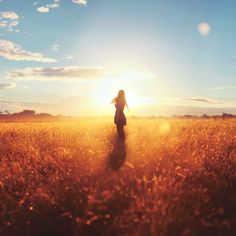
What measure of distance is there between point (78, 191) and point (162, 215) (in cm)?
178

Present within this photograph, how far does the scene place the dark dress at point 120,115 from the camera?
1626 centimetres

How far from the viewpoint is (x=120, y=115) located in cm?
1648

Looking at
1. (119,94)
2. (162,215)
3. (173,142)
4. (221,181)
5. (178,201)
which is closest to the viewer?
(162,215)

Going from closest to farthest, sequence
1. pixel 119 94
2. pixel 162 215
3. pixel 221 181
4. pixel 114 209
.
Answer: pixel 162 215
pixel 114 209
pixel 221 181
pixel 119 94

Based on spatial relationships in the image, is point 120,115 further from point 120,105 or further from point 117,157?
point 117,157

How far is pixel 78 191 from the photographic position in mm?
6164

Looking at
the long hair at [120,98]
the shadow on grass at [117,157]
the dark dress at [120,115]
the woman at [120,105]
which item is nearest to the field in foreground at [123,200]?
the shadow on grass at [117,157]

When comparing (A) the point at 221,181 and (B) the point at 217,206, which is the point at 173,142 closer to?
(A) the point at 221,181

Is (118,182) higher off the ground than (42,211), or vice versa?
(118,182)

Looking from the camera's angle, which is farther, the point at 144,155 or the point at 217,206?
the point at 144,155

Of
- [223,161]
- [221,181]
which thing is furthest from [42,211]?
[223,161]

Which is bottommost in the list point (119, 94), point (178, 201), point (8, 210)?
point (8, 210)

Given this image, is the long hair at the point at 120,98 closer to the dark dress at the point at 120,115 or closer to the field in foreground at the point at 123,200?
the dark dress at the point at 120,115

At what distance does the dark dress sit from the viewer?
16.3 metres
